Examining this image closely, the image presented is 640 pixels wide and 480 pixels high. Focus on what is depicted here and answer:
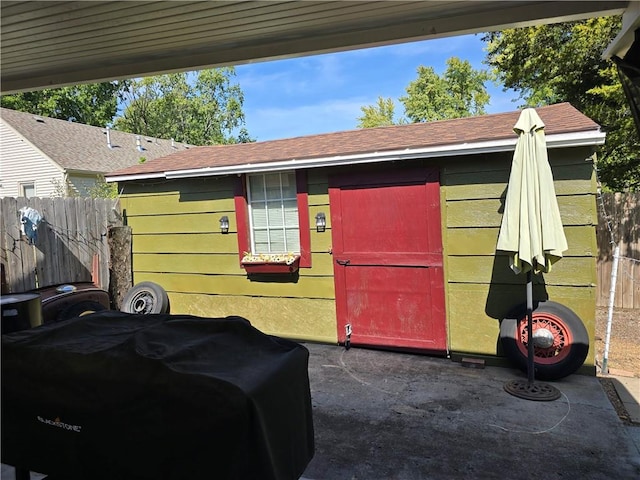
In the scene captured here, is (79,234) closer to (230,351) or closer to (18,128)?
(230,351)

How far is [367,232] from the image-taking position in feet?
15.4

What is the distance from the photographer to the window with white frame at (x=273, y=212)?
16.8 feet

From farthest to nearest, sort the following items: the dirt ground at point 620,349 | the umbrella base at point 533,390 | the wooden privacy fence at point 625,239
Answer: the wooden privacy fence at point 625,239 < the dirt ground at point 620,349 < the umbrella base at point 533,390

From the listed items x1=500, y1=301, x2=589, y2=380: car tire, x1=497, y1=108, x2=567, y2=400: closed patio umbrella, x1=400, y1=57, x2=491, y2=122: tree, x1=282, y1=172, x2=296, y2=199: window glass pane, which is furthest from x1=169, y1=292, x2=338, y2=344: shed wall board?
x1=400, y1=57, x2=491, y2=122: tree

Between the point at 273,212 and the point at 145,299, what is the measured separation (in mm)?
2245

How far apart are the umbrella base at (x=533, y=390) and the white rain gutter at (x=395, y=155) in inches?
83.6

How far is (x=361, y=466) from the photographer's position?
2613 millimetres

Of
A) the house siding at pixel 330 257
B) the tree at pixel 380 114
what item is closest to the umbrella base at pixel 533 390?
the house siding at pixel 330 257

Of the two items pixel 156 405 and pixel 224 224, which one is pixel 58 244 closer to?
pixel 224 224

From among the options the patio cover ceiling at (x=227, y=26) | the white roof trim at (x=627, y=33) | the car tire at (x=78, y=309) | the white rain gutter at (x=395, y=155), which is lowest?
the car tire at (x=78, y=309)

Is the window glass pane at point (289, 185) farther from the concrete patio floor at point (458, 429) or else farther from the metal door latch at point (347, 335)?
the concrete patio floor at point (458, 429)

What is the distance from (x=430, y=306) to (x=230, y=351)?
3.21 meters

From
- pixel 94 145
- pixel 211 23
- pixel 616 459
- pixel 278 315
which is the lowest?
pixel 616 459

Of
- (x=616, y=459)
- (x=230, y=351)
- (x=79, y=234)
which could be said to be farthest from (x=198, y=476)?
(x=79, y=234)
